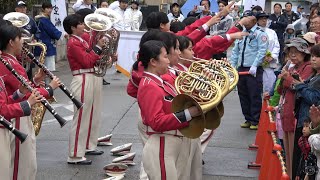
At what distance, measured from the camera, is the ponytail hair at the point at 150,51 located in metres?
5.50

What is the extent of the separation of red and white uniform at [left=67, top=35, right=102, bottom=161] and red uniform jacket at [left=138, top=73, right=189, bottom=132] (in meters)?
2.97

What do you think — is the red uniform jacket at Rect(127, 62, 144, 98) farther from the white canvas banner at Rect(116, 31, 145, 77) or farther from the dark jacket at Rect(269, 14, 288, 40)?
the dark jacket at Rect(269, 14, 288, 40)

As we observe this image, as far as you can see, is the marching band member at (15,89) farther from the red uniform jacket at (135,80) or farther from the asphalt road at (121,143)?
the asphalt road at (121,143)

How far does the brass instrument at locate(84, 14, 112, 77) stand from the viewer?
→ 27.6ft

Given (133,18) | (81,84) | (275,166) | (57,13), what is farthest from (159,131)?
(133,18)

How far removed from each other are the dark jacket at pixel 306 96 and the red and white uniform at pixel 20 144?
7.65 feet

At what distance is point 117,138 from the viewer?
400 inches

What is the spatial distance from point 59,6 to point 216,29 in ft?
21.8

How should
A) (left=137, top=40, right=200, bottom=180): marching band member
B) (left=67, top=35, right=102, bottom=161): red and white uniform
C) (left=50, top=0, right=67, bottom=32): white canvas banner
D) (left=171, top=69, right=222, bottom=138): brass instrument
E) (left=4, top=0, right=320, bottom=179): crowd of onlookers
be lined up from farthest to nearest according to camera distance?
1. (left=50, top=0, right=67, bottom=32): white canvas banner
2. (left=67, top=35, right=102, bottom=161): red and white uniform
3. (left=4, top=0, right=320, bottom=179): crowd of onlookers
4. (left=137, top=40, right=200, bottom=180): marching band member
5. (left=171, top=69, right=222, bottom=138): brass instrument

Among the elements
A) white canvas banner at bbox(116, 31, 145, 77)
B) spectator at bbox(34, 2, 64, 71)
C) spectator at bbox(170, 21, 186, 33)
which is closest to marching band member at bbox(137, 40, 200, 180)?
spectator at bbox(170, 21, 186, 33)

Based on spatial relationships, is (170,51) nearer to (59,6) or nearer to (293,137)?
(293,137)

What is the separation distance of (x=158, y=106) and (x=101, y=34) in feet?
11.2

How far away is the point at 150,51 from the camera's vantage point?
5504mm

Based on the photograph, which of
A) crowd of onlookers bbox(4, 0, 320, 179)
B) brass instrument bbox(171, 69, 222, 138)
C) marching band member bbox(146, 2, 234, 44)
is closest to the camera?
brass instrument bbox(171, 69, 222, 138)
